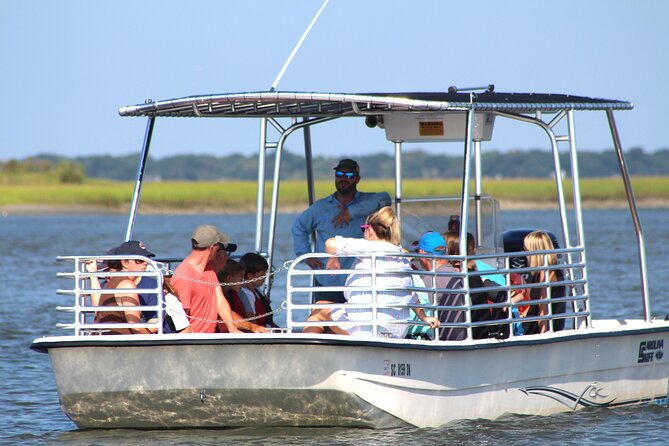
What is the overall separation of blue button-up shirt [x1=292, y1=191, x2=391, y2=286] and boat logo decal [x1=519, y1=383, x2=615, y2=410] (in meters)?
1.80

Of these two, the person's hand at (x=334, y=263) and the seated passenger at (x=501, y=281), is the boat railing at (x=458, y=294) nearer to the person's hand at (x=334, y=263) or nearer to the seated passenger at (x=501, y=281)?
the seated passenger at (x=501, y=281)

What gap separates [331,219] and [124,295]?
2.38 metres

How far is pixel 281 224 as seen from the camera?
69.0 m

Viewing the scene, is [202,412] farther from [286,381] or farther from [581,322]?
[581,322]

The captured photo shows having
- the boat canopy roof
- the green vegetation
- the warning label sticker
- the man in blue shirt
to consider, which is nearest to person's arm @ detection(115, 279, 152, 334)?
the boat canopy roof

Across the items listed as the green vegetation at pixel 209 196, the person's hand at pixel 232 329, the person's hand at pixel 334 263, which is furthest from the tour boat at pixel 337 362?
the green vegetation at pixel 209 196

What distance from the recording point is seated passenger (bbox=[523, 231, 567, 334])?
33.3 ft

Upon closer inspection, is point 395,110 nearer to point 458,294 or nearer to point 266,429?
point 458,294

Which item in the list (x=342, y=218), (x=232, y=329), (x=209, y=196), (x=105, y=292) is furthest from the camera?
(x=209, y=196)

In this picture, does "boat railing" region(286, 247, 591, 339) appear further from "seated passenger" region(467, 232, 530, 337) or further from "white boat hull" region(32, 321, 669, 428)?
"white boat hull" region(32, 321, 669, 428)

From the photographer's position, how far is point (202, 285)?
946 centimetres

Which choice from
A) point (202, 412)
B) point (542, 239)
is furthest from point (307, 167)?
point (202, 412)

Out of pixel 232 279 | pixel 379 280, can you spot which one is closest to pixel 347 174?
pixel 232 279

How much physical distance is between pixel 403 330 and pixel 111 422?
2166 millimetres
